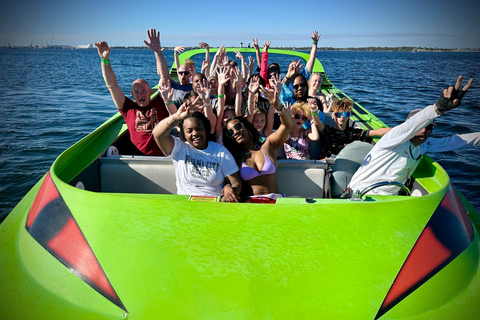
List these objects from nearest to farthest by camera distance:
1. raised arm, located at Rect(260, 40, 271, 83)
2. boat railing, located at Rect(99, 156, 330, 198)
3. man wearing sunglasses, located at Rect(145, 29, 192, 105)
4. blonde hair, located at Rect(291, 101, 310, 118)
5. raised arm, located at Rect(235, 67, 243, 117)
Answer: boat railing, located at Rect(99, 156, 330, 198)
blonde hair, located at Rect(291, 101, 310, 118)
raised arm, located at Rect(235, 67, 243, 117)
man wearing sunglasses, located at Rect(145, 29, 192, 105)
raised arm, located at Rect(260, 40, 271, 83)

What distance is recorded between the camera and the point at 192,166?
8.63ft

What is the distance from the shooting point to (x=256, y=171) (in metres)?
2.71

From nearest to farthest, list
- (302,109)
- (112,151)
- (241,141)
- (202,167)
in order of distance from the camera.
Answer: (202,167), (241,141), (112,151), (302,109)

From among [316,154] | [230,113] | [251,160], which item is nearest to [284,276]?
[251,160]

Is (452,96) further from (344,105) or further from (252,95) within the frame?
(252,95)

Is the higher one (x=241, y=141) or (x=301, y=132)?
(x=241, y=141)

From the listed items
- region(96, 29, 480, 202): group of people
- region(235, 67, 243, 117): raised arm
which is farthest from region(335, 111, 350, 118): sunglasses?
region(235, 67, 243, 117): raised arm

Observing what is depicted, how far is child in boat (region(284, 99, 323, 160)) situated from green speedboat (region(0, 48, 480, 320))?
1.48 metres

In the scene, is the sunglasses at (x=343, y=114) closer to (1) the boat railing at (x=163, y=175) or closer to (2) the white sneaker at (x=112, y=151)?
(1) the boat railing at (x=163, y=175)

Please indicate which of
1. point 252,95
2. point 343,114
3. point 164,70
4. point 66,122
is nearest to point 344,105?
point 343,114

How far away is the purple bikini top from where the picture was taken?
2700 mm

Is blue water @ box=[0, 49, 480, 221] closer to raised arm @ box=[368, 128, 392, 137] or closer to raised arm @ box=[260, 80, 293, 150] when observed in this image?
raised arm @ box=[368, 128, 392, 137]

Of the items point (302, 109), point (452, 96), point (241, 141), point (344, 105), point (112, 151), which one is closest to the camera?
point (452, 96)

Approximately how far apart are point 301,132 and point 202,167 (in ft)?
4.83
